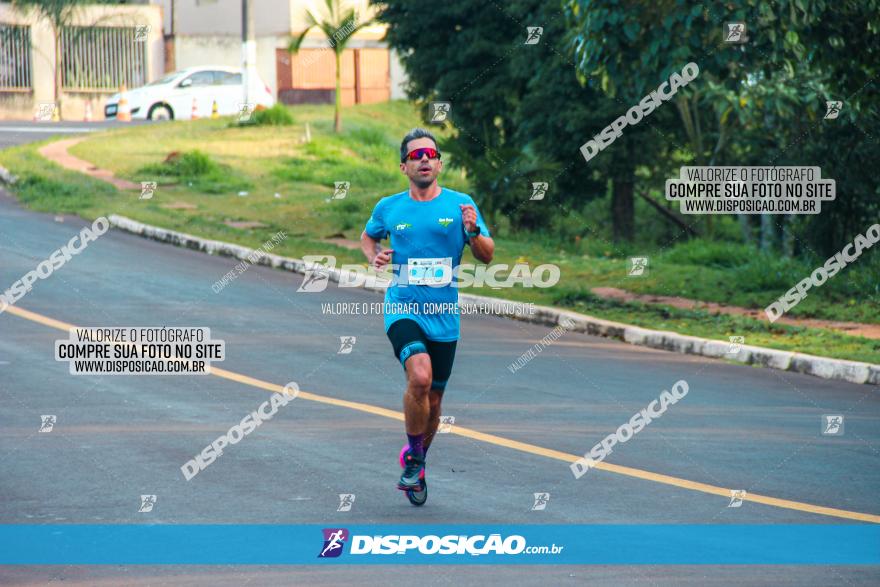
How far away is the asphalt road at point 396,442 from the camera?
303 inches

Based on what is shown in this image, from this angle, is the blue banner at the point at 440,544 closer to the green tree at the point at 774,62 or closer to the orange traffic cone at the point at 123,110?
the green tree at the point at 774,62

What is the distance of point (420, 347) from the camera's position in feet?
26.5

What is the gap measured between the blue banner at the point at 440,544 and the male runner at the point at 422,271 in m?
0.82

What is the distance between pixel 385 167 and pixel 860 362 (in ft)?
71.4

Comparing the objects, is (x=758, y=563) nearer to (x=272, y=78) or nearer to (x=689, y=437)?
(x=689, y=437)

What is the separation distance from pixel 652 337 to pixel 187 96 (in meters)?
30.6

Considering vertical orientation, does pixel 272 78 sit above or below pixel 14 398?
above

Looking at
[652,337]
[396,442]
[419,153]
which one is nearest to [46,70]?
[652,337]

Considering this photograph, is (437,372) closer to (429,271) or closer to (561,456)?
(429,271)

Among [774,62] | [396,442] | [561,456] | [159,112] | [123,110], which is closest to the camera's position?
[561,456]

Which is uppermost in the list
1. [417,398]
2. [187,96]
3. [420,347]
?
[187,96]

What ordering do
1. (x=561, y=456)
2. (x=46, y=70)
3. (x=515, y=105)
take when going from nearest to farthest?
1. (x=561, y=456)
2. (x=515, y=105)
3. (x=46, y=70)

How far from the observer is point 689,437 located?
10.1 m

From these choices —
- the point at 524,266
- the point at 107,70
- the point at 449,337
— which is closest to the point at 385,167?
the point at 524,266
